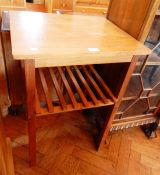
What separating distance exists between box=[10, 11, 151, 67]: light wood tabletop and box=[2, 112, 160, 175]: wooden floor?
0.69 meters

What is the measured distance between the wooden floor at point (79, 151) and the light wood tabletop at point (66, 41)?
2.26 ft

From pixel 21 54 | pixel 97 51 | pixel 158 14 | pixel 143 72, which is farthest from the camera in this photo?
pixel 143 72

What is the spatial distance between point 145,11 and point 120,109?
55cm

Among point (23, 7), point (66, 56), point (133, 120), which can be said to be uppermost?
point (66, 56)

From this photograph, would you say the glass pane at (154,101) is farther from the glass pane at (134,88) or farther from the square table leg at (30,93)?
the square table leg at (30,93)

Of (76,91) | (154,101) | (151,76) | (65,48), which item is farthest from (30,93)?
(154,101)

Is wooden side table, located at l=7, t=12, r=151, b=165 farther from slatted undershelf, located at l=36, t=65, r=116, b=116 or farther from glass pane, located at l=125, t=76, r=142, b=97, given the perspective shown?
glass pane, located at l=125, t=76, r=142, b=97

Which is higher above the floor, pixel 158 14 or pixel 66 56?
pixel 158 14

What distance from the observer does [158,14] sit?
78 cm

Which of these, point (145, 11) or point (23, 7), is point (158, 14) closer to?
→ point (145, 11)

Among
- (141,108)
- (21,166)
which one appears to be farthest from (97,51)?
(21,166)

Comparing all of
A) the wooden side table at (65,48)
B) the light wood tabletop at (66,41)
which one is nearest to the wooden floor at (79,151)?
the wooden side table at (65,48)

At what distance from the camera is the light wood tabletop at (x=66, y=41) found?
0.60 meters

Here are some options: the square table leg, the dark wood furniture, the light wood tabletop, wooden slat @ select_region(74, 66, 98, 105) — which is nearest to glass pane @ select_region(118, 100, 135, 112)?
the dark wood furniture
